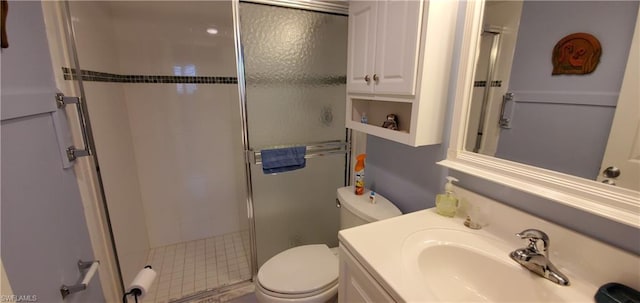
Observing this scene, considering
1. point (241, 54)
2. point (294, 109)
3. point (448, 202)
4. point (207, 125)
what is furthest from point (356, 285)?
point (207, 125)

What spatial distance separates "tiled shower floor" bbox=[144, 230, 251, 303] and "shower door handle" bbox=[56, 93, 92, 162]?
1.12m

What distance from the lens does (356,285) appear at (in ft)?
2.92

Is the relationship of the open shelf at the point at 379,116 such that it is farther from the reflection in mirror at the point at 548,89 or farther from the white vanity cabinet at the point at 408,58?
the reflection in mirror at the point at 548,89

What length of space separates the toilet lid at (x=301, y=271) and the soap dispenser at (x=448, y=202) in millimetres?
630

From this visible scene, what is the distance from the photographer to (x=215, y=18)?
208 cm

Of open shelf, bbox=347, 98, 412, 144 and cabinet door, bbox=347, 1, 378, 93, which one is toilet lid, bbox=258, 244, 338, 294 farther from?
cabinet door, bbox=347, 1, 378, 93

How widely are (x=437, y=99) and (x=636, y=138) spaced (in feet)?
1.77


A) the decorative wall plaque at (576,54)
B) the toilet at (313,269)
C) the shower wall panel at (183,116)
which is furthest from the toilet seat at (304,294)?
the shower wall panel at (183,116)

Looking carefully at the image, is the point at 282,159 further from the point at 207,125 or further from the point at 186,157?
the point at 186,157

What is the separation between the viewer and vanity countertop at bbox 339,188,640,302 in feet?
2.18

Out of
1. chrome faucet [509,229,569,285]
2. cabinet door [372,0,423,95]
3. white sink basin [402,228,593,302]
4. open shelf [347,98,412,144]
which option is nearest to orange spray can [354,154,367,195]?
open shelf [347,98,412,144]

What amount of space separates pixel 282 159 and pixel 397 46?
3.09 feet

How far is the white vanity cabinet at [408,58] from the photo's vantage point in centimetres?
97

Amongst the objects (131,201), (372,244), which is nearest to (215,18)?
(131,201)
